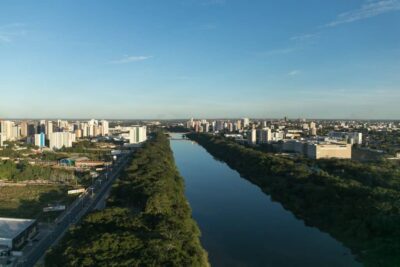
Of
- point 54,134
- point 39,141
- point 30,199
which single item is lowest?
point 30,199

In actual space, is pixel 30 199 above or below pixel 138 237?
below

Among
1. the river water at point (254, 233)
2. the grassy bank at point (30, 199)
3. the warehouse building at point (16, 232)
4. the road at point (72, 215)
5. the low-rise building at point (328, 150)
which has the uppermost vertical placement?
the low-rise building at point (328, 150)

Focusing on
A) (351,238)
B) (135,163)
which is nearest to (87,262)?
(351,238)

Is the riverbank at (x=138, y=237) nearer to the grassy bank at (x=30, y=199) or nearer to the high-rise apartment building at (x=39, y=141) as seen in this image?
the grassy bank at (x=30, y=199)

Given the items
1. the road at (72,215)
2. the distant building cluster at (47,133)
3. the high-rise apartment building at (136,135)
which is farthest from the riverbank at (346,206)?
the high-rise apartment building at (136,135)

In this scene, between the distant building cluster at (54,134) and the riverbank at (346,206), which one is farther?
the distant building cluster at (54,134)

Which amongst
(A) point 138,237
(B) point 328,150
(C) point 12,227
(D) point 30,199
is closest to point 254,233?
(A) point 138,237

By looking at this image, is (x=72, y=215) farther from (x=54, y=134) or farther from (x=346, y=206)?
(x=54, y=134)
